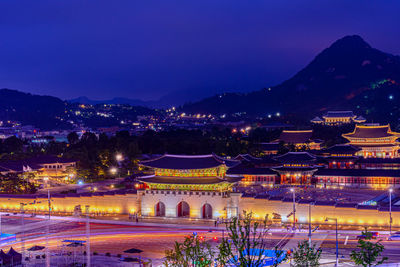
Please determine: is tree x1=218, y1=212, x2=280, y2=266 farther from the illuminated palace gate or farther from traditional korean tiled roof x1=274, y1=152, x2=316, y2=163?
traditional korean tiled roof x1=274, y1=152, x2=316, y2=163

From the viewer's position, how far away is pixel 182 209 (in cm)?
4409

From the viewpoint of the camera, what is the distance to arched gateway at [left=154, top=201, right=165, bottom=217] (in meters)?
43.7

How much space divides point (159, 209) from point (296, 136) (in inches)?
2105

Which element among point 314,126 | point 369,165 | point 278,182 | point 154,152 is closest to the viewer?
point 278,182

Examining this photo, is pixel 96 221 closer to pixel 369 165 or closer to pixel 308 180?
pixel 308 180

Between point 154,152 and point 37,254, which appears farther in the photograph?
point 154,152

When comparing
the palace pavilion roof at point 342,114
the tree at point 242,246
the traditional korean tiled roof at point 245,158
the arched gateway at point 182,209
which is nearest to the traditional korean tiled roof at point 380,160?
the traditional korean tiled roof at point 245,158

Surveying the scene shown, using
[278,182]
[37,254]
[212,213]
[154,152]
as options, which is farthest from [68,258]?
[154,152]

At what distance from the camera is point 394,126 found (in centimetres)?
11525

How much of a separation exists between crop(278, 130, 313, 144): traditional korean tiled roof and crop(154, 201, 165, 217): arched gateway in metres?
49.4

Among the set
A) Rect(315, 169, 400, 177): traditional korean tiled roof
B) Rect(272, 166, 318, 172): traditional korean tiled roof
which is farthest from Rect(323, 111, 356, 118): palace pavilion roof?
Rect(315, 169, 400, 177): traditional korean tiled roof

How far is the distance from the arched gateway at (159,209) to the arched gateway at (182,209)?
152 centimetres

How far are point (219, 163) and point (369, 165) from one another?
33.2 m

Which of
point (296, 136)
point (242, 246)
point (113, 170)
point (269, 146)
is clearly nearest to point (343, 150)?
point (269, 146)
